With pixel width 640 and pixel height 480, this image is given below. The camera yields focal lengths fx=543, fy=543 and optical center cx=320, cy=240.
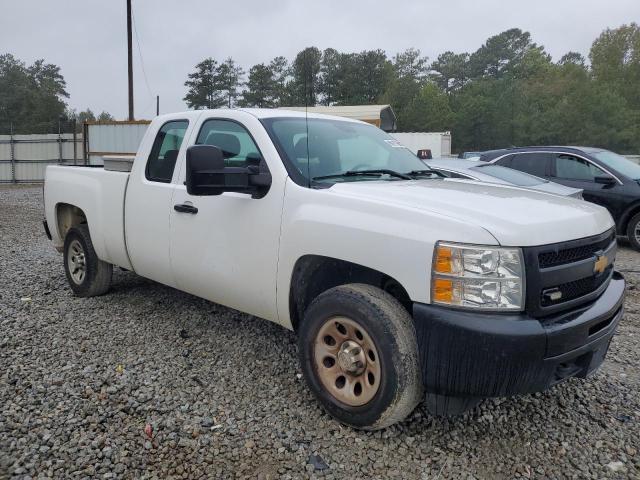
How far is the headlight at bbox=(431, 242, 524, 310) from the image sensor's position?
2502 millimetres

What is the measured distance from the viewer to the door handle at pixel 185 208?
3.91 metres

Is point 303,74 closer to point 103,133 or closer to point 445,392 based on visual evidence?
point 445,392

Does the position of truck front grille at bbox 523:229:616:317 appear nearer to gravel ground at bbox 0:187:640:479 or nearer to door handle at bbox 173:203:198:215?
gravel ground at bbox 0:187:640:479

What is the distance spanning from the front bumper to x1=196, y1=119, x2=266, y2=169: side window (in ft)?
5.48

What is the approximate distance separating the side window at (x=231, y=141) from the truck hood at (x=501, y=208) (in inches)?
32.1

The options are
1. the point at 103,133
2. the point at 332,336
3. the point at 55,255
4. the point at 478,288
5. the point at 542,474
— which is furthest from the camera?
the point at 103,133

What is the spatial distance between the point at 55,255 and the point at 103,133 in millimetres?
15111

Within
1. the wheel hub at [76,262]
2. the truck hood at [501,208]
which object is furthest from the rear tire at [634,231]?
the wheel hub at [76,262]

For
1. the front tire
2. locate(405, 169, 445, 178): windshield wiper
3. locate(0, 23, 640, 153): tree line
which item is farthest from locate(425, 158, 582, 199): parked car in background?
locate(0, 23, 640, 153): tree line

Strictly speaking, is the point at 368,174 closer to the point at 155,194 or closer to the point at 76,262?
the point at 155,194

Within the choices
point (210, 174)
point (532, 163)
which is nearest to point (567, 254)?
point (210, 174)

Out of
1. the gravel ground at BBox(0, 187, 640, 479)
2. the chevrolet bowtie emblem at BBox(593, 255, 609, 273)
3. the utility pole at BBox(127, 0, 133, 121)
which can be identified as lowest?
the gravel ground at BBox(0, 187, 640, 479)

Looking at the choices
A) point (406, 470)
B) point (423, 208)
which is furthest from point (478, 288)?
point (406, 470)

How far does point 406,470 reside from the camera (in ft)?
8.80
